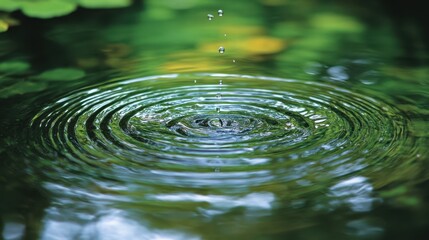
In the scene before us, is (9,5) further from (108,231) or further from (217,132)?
(108,231)

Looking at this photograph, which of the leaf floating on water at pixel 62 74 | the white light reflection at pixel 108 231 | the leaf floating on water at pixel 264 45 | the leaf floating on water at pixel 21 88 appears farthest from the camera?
the leaf floating on water at pixel 264 45

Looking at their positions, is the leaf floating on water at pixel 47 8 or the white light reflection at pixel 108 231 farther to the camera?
the leaf floating on water at pixel 47 8

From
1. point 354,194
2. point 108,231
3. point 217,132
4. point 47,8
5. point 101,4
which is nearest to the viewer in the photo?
point 108,231

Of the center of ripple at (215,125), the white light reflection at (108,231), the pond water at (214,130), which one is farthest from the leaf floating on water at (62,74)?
the white light reflection at (108,231)

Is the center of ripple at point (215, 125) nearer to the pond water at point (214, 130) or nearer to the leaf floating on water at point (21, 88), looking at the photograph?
the pond water at point (214, 130)

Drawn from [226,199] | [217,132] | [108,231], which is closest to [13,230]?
[108,231]

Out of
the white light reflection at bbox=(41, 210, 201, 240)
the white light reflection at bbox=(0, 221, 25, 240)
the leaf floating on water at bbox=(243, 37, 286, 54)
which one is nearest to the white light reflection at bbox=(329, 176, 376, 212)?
the white light reflection at bbox=(41, 210, 201, 240)
